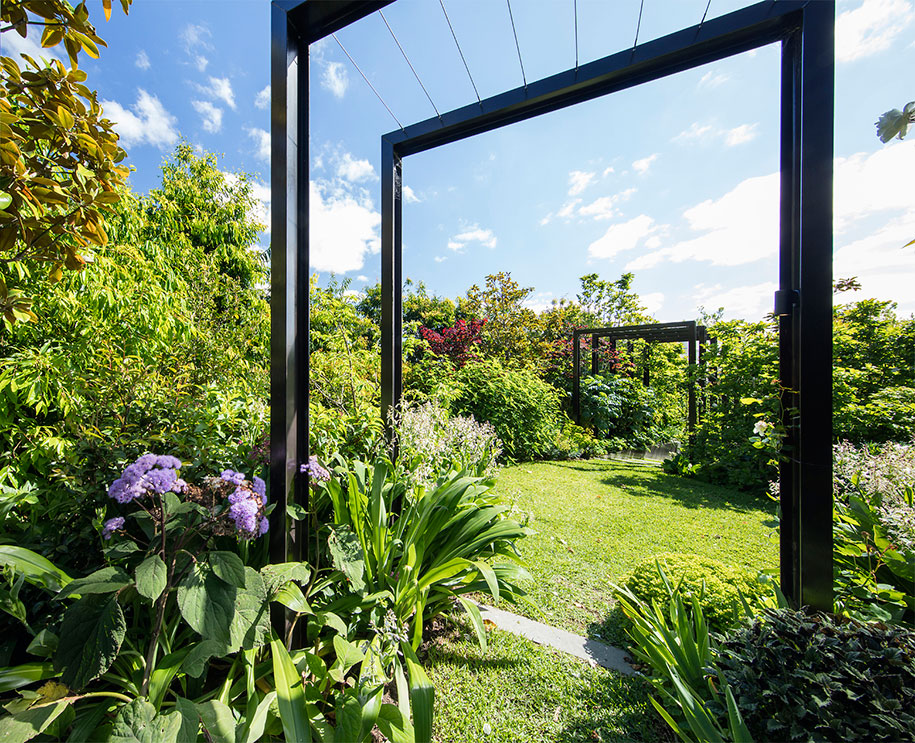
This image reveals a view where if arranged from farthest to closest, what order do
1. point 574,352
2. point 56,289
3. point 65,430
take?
point 574,352, point 56,289, point 65,430

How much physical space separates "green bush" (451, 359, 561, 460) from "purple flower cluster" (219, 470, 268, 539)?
4189 mm

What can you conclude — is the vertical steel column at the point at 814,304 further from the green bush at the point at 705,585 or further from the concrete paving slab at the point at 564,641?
the concrete paving slab at the point at 564,641

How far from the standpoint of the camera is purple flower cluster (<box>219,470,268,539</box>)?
37.4 inches

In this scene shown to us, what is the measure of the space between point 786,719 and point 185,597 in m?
1.61

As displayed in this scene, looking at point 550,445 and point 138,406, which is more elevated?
point 138,406

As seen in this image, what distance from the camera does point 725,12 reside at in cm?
150

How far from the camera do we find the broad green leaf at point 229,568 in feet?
2.91

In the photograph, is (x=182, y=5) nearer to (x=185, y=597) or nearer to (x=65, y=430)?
(x=65, y=430)

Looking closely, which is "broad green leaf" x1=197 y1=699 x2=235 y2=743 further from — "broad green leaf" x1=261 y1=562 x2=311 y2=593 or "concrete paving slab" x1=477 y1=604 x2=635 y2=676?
"concrete paving slab" x1=477 y1=604 x2=635 y2=676

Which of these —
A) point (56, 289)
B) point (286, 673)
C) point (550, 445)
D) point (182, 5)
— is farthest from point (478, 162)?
point (550, 445)

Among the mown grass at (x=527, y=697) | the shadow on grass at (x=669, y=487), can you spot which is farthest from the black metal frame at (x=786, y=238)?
the shadow on grass at (x=669, y=487)

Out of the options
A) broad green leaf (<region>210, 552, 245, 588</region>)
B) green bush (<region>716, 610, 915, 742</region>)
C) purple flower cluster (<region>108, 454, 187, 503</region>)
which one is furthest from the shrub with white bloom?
green bush (<region>716, 610, 915, 742</region>)

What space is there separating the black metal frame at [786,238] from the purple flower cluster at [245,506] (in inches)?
10.1

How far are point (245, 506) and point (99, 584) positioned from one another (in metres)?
0.33
